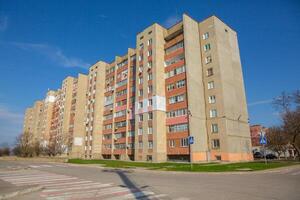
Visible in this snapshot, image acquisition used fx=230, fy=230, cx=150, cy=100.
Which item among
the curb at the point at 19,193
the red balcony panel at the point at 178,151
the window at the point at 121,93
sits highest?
the window at the point at 121,93

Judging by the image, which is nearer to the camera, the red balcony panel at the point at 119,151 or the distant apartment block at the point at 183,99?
the distant apartment block at the point at 183,99

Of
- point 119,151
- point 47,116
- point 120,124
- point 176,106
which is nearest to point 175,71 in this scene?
point 176,106

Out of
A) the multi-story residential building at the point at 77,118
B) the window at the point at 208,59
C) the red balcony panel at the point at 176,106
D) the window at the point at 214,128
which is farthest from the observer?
the multi-story residential building at the point at 77,118

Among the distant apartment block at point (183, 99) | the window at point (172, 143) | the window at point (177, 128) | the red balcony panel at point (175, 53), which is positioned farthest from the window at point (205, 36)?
the window at point (172, 143)

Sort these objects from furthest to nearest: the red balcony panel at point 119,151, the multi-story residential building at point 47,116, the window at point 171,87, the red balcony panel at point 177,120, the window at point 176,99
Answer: the multi-story residential building at point 47,116 → the red balcony panel at point 119,151 → the window at point 171,87 → the window at point 176,99 → the red balcony panel at point 177,120

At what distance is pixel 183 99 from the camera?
138 feet

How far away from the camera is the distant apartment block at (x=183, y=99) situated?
40.2 meters

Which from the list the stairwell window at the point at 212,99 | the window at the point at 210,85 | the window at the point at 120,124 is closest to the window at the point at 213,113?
the stairwell window at the point at 212,99

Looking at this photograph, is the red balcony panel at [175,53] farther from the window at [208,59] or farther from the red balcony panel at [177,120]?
the red balcony panel at [177,120]

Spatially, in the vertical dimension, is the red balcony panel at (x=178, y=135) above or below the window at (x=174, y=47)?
below

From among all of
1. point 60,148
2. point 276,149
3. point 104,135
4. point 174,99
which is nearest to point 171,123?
point 174,99

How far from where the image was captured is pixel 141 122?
47.0 m

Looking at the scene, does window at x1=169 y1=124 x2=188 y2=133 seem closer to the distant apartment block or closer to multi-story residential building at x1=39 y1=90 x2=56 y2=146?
the distant apartment block

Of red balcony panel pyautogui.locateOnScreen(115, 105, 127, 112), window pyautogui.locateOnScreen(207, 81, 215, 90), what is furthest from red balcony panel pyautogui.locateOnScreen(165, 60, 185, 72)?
red balcony panel pyautogui.locateOnScreen(115, 105, 127, 112)
